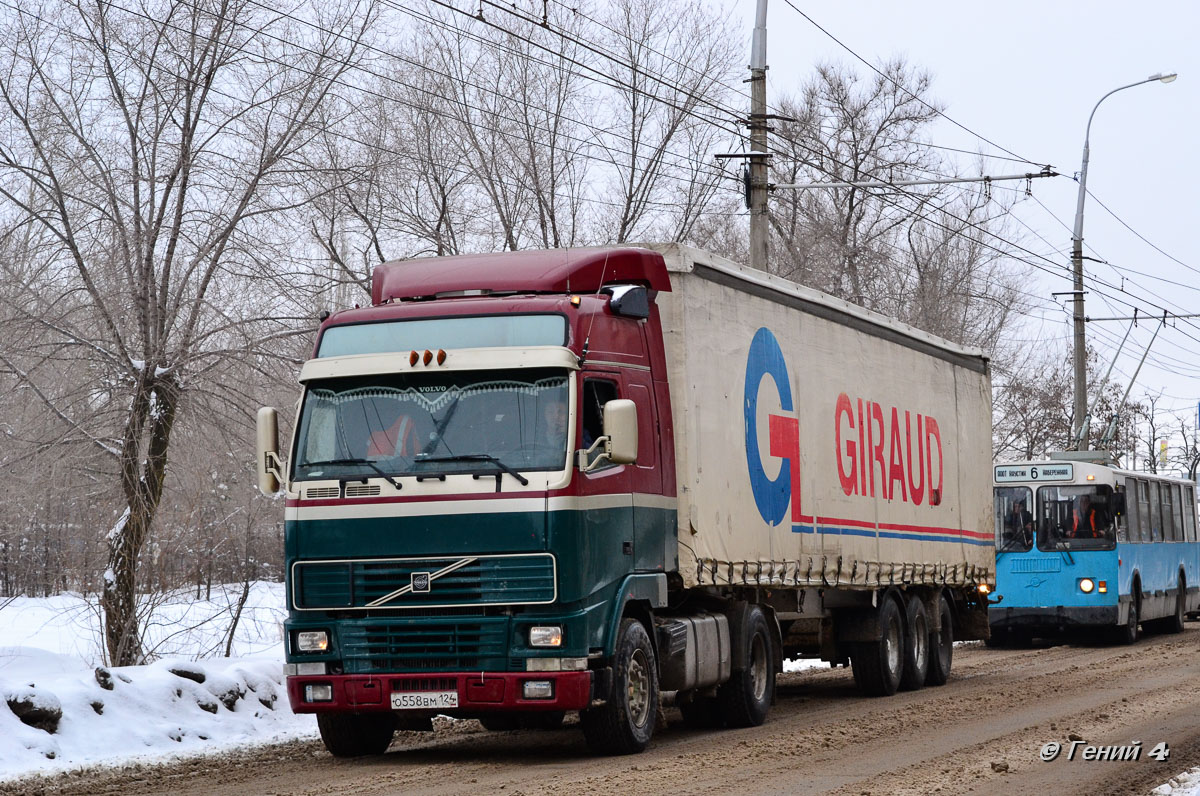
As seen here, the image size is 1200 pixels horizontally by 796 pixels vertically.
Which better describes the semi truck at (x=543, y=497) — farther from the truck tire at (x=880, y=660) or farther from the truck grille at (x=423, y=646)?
the truck tire at (x=880, y=660)

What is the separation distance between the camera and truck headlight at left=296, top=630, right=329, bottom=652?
38.0 feet

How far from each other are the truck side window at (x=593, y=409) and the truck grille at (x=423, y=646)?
1.46 m

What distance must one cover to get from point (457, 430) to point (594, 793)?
9.50ft

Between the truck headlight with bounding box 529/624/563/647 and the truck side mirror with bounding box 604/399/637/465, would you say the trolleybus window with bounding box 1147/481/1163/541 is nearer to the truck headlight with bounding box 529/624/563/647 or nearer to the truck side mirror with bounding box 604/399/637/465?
the truck side mirror with bounding box 604/399/637/465

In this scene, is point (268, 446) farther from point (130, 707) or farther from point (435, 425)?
point (130, 707)

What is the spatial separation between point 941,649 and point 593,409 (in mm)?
9418

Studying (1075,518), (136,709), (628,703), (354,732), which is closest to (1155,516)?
(1075,518)

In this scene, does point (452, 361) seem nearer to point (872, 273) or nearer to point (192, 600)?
point (192, 600)

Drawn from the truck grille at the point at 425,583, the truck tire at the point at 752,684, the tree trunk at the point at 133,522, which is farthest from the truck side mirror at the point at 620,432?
the tree trunk at the point at 133,522

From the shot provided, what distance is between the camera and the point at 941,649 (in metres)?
19.5

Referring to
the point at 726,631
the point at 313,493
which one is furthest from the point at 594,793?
the point at 726,631

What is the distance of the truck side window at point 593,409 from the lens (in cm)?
1155

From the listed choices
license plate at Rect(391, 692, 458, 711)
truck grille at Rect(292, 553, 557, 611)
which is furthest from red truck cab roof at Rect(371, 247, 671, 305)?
license plate at Rect(391, 692, 458, 711)

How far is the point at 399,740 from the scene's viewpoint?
13867mm
